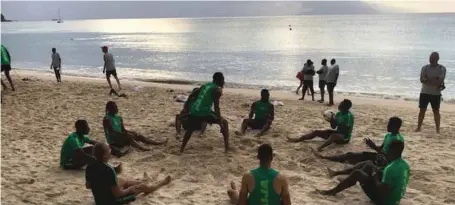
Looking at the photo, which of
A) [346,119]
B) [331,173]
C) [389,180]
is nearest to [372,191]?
[389,180]

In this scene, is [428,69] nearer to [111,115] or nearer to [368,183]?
[368,183]

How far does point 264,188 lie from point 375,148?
2.93m

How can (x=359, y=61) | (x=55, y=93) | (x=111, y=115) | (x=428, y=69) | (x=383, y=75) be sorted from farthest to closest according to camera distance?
(x=359, y=61) < (x=383, y=75) < (x=55, y=93) < (x=428, y=69) < (x=111, y=115)

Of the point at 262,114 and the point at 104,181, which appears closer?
the point at 104,181

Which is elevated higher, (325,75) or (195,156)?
(325,75)

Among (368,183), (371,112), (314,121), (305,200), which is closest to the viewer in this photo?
(368,183)

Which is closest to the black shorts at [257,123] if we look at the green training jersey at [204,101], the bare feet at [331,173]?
the green training jersey at [204,101]

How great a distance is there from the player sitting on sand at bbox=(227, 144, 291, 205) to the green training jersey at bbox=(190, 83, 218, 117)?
3053mm

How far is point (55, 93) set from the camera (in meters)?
14.0

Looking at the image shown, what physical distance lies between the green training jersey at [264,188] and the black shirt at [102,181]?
169 centimetres

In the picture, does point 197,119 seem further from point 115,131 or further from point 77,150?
point 77,150

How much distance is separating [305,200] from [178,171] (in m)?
2.13

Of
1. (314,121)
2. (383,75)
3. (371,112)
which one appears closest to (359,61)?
(383,75)

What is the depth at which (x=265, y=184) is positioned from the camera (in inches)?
166
